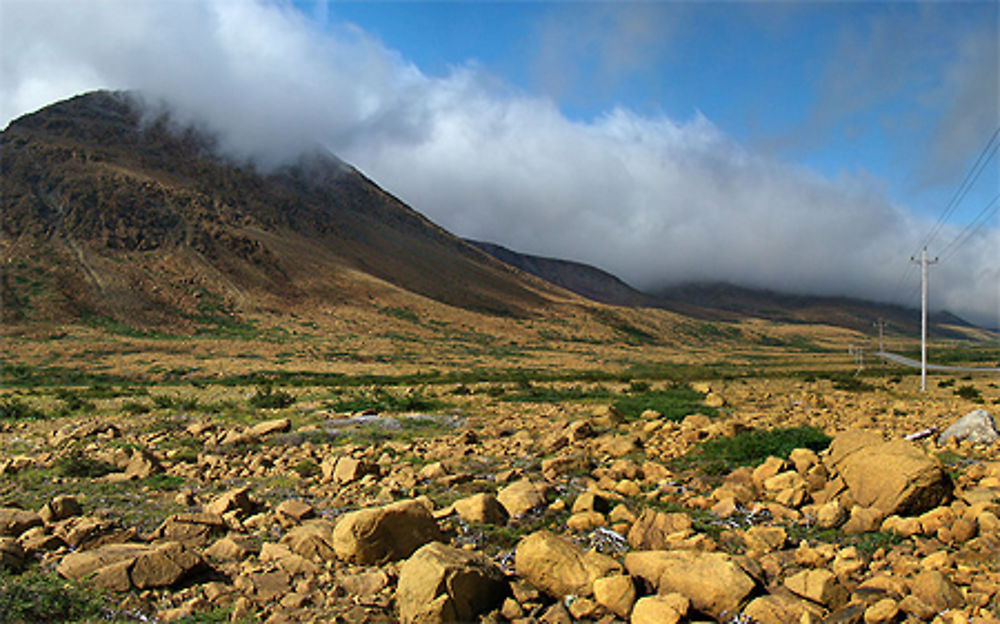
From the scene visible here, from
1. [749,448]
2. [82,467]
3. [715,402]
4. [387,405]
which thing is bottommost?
[387,405]

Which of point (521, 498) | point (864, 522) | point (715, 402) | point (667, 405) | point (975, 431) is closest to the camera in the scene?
point (864, 522)

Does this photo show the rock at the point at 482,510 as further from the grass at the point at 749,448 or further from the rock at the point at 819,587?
the grass at the point at 749,448

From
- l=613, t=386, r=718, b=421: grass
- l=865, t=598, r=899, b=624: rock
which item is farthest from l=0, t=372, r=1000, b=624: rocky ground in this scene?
l=613, t=386, r=718, b=421: grass

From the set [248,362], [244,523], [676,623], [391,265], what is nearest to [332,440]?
[244,523]

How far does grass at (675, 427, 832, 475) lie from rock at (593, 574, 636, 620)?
198 inches

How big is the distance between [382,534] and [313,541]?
2.80 feet

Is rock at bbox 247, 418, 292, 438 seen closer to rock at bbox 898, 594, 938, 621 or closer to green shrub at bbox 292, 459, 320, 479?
green shrub at bbox 292, 459, 320, 479

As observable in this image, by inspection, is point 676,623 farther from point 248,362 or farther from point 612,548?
point 248,362

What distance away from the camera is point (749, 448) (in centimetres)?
1076

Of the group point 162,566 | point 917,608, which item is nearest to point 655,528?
point 917,608

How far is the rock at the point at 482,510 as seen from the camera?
24.8ft

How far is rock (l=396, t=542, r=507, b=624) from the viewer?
510cm

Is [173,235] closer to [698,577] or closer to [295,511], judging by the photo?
[295,511]

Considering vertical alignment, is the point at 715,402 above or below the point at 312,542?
below
